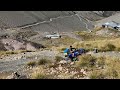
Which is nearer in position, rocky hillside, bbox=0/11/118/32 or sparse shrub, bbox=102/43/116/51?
sparse shrub, bbox=102/43/116/51

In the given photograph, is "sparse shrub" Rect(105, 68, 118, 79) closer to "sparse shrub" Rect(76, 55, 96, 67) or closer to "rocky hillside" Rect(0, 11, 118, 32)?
"sparse shrub" Rect(76, 55, 96, 67)

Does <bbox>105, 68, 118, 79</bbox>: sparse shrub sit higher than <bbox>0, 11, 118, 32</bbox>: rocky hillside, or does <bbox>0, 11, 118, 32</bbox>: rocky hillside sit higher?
<bbox>0, 11, 118, 32</bbox>: rocky hillside

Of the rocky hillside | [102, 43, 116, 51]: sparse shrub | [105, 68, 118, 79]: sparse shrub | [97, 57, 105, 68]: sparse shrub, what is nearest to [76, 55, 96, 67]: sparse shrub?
[97, 57, 105, 68]: sparse shrub

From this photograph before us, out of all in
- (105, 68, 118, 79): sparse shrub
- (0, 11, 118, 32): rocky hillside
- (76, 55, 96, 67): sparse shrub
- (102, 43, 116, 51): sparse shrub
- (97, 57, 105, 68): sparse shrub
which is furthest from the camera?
A: (0, 11, 118, 32): rocky hillside

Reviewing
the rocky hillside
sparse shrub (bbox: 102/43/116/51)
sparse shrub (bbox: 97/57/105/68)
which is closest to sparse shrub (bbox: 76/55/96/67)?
sparse shrub (bbox: 97/57/105/68)

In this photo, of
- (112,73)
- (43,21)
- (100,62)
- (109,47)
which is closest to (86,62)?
(100,62)

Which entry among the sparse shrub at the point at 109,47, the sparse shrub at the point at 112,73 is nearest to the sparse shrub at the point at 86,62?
the sparse shrub at the point at 112,73

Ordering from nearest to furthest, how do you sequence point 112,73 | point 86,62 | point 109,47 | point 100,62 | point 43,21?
1. point 112,73
2. point 86,62
3. point 100,62
4. point 109,47
5. point 43,21

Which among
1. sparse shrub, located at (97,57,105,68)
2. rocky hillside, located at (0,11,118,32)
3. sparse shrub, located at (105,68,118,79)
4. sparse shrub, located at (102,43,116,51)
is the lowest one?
sparse shrub, located at (105,68,118,79)

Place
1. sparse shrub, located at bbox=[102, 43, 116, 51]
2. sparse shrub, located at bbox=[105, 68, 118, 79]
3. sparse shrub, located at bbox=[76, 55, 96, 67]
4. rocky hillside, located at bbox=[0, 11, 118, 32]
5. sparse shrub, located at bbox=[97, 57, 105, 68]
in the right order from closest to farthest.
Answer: sparse shrub, located at bbox=[105, 68, 118, 79], sparse shrub, located at bbox=[76, 55, 96, 67], sparse shrub, located at bbox=[97, 57, 105, 68], sparse shrub, located at bbox=[102, 43, 116, 51], rocky hillside, located at bbox=[0, 11, 118, 32]

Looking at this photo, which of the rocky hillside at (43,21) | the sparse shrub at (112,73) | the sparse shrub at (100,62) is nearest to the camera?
the sparse shrub at (112,73)

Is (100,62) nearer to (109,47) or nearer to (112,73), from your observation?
(112,73)

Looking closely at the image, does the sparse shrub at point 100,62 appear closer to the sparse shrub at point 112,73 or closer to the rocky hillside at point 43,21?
the sparse shrub at point 112,73
